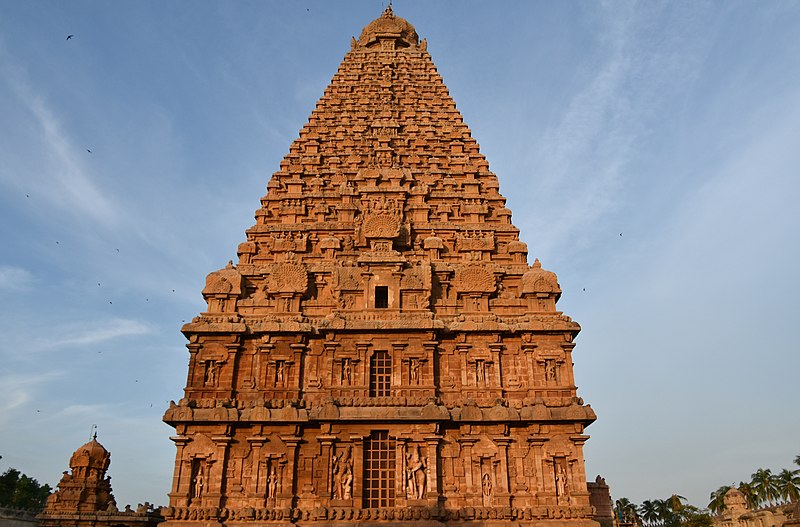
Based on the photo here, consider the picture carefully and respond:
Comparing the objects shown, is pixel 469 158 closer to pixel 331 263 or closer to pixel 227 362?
pixel 331 263

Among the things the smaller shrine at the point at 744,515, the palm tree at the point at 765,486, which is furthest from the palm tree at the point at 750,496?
the smaller shrine at the point at 744,515

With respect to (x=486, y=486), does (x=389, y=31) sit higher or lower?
higher

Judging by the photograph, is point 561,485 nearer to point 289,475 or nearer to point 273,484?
point 289,475

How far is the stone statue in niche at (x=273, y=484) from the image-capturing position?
2088 centimetres

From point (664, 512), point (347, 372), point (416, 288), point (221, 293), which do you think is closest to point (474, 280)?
point (416, 288)

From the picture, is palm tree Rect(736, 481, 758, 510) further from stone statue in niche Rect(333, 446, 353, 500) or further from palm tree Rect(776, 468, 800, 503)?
stone statue in niche Rect(333, 446, 353, 500)

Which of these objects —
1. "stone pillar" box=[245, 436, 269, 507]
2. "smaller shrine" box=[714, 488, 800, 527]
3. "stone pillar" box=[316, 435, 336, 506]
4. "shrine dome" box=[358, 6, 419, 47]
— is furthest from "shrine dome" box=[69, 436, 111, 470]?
"smaller shrine" box=[714, 488, 800, 527]

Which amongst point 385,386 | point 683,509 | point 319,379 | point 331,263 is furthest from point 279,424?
point 683,509

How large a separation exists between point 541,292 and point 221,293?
13.0 metres

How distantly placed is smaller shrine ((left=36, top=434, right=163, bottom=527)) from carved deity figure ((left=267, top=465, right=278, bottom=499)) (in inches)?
430

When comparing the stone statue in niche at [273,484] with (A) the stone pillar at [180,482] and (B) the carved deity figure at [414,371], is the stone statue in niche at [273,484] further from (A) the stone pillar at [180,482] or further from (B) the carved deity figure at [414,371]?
(B) the carved deity figure at [414,371]

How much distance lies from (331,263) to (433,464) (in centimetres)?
942

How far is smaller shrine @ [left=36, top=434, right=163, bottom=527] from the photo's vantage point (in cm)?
2706

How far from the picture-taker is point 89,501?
91.6 ft
